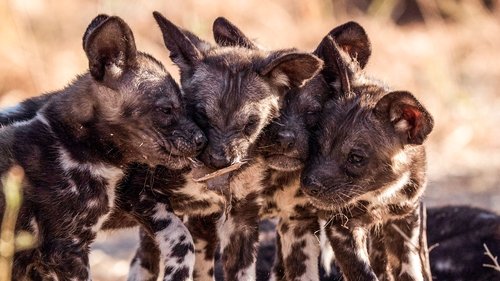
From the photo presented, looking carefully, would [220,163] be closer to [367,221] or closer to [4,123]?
[367,221]

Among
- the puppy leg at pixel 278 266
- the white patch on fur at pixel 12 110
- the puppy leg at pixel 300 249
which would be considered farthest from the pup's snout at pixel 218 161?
the white patch on fur at pixel 12 110

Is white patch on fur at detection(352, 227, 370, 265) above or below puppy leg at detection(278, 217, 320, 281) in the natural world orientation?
above

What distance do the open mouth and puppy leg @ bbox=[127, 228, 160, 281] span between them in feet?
3.51

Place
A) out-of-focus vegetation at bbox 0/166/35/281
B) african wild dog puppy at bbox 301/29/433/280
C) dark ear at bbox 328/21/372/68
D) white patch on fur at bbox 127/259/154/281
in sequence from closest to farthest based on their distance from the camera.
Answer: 1. out-of-focus vegetation at bbox 0/166/35/281
2. african wild dog puppy at bbox 301/29/433/280
3. dark ear at bbox 328/21/372/68
4. white patch on fur at bbox 127/259/154/281

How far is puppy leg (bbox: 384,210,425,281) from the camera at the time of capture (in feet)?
21.2

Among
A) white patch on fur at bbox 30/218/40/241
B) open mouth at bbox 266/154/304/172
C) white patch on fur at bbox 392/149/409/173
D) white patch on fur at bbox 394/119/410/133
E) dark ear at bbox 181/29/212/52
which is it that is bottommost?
white patch on fur at bbox 30/218/40/241

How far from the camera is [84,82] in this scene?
6039 mm

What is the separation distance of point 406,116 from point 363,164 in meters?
0.34

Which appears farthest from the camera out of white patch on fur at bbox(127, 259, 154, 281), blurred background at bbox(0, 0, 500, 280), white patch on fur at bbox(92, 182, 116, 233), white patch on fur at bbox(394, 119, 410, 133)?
blurred background at bbox(0, 0, 500, 280)

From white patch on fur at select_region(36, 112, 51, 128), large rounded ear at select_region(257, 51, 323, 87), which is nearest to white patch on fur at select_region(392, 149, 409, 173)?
large rounded ear at select_region(257, 51, 323, 87)

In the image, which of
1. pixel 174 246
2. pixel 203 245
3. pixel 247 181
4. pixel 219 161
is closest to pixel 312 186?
pixel 247 181

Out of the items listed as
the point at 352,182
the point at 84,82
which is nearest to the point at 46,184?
the point at 84,82

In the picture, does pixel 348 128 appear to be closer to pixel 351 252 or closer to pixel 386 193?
pixel 386 193

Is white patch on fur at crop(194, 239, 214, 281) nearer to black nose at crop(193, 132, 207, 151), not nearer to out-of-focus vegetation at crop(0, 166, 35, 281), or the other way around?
black nose at crop(193, 132, 207, 151)
